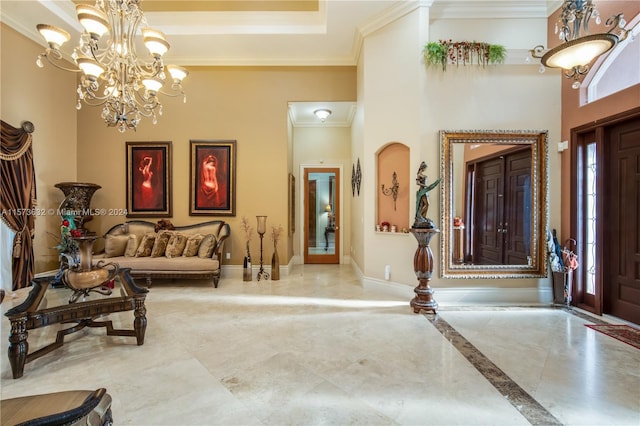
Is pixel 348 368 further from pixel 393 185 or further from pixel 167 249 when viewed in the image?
pixel 167 249

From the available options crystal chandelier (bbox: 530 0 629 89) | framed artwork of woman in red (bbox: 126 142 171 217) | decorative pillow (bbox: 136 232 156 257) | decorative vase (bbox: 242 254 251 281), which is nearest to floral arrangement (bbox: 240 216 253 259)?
decorative vase (bbox: 242 254 251 281)

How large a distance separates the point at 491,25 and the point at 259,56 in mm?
3884

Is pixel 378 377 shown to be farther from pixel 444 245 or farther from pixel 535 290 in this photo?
pixel 535 290

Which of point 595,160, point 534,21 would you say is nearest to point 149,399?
point 595,160

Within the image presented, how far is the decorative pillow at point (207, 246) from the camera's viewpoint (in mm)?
5070

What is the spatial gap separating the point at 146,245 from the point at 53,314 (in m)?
2.86

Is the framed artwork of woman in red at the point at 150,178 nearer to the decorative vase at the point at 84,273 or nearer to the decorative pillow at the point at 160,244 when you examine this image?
the decorative pillow at the point at 160,244

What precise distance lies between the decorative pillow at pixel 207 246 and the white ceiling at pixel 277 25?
3.17 m

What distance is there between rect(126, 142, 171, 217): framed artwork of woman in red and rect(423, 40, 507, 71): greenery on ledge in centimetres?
485

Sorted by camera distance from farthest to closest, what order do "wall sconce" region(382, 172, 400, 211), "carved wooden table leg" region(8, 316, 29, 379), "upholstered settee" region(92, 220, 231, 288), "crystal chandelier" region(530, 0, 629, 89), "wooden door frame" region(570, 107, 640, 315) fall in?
"upholstered settee" region(92, 220, 231, 288) < "wall sconce" region(382, 172, 400, 211) < "wooden door frame" region(570, 107, 640, 315) < "crystal chandelier" region(530, 0, 629, 89) < "carved wooden table leg" region(8, 316, 29, 379)

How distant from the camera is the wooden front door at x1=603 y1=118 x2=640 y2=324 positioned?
3.35 metres

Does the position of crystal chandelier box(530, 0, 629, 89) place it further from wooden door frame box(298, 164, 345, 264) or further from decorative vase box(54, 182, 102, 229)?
decorative vase box(54, 182, 102, 229)

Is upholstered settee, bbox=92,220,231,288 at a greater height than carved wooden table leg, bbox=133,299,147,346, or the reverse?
upholstered settee, bbox=92,220,231,288

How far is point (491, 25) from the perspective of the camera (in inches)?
173
